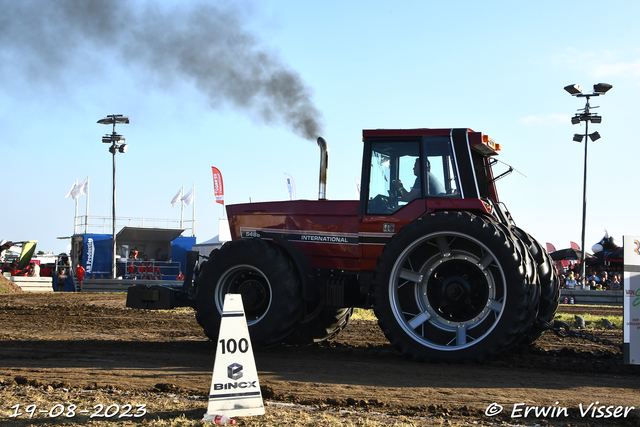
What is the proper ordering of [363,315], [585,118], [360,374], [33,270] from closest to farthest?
[360,374] → [363,315] → [585,118] → [33,270]

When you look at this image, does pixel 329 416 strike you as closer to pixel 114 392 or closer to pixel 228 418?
pixel 228 418

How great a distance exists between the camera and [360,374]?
5992mm

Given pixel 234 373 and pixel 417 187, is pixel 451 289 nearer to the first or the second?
pixel 417 187

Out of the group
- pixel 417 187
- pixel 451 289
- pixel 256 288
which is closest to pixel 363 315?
pixel 256 288

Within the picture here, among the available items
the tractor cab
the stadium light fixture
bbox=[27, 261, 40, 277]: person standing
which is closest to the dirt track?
the tractor cab

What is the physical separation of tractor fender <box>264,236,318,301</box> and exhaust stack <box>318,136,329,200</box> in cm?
97

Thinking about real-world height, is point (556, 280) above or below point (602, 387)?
above

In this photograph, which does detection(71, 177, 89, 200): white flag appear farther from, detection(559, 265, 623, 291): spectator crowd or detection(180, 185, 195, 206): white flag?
detection(559, 265, 623, 291): spectator crowd

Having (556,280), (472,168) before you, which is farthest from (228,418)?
(556,280)

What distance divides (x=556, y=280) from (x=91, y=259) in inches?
1086

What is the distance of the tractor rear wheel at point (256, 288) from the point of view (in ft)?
23.6

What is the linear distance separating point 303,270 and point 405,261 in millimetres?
1271

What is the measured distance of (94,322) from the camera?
1144 cm

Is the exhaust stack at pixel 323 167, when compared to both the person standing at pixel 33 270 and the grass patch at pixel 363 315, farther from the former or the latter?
the person standing at pixel 33 270
